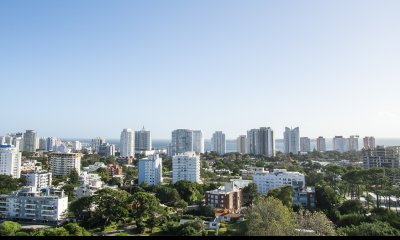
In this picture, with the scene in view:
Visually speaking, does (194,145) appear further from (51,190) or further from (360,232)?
(360,232)

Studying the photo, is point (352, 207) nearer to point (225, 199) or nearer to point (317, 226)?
point (225, 199)

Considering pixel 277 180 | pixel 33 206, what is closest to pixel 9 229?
pixel 33 206

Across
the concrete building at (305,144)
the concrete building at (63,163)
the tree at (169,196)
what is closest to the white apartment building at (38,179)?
the concrete building at (63,163)

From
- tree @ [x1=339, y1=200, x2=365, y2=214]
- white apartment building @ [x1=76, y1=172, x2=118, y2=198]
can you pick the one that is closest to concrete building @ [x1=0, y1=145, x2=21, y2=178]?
white apartment building @ [x1=76, y1=172, x2=118, y2=198]

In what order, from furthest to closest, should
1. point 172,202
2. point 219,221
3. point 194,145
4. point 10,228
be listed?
point 194,145, point 172,202, point 219,221, point 10,228

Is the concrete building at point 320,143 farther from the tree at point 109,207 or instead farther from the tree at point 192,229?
the tree at point 192,229

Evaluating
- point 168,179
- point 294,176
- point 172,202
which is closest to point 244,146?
point 168,179
